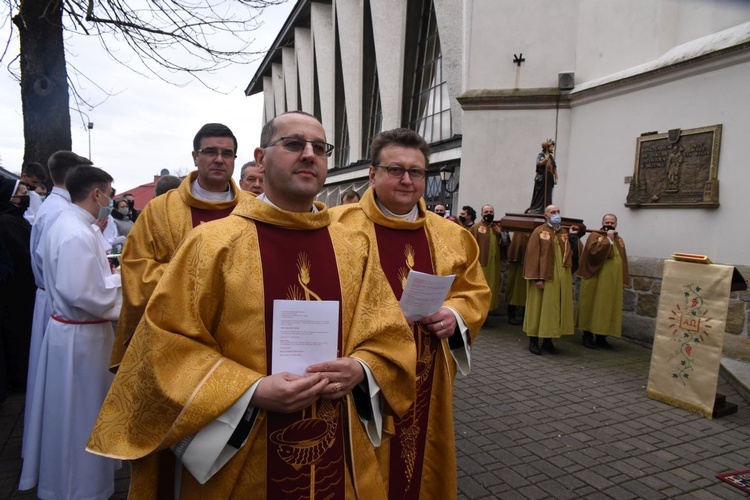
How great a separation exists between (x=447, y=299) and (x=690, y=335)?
360cm

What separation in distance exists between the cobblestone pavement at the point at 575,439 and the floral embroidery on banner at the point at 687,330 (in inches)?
18.2

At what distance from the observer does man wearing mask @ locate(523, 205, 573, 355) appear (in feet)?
22.8

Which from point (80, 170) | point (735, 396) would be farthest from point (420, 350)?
point (735, 396)

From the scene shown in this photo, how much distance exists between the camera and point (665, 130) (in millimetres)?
7754

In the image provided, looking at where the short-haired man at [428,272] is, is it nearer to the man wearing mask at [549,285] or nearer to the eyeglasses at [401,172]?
the eyeglasses at [401,172]

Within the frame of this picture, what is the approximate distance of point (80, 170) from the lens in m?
3.03

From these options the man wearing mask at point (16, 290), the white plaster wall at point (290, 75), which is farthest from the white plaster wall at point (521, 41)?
the white plaster wall at point (290, 75)

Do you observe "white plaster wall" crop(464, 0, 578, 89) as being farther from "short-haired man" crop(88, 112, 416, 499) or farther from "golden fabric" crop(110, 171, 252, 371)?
"short-haired man" crop(88, 112, 416, 499)

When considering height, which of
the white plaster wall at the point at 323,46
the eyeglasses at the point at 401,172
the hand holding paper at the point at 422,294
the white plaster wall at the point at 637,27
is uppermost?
the white plaster wall at the point at 323,46

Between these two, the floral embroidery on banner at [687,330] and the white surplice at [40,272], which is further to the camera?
the floral embroidery on banner at [687,330]

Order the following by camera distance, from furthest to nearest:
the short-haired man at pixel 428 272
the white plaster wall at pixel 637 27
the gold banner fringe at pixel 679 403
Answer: the white plaster wall at pixel 637 27 → the gold banner fringe at pixel 679 403 → the short-haired man at pixel 428 272

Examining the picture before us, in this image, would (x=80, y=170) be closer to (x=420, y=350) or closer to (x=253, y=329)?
(x=253, y=329)

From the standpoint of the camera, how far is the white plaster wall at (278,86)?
132 feet

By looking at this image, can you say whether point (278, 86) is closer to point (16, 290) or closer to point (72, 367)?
point (16, 290)
